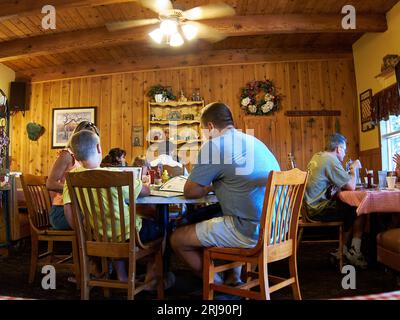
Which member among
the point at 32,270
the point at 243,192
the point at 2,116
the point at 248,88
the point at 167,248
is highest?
the point at 248,88

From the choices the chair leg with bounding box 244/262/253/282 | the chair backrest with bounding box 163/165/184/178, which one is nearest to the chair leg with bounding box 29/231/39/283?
the chair leg with bounding box 244/262/253/282

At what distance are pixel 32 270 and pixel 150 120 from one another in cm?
375

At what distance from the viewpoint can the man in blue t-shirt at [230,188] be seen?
1859 millimetres

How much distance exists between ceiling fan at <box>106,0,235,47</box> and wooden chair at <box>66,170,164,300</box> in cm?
212

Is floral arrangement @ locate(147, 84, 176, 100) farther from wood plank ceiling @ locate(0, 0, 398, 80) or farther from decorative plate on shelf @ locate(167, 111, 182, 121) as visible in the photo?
wood plank ceiling @ locate(0, 0, 398, 80)

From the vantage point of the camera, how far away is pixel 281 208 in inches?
72.5

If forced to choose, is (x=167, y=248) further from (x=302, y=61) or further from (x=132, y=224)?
(x=302, y=61)

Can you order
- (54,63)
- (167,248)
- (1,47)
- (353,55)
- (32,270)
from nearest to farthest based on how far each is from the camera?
(167,248) → (32,270) → (1,47) → (353,55) → (54,63)

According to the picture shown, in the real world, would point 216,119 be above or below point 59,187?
above

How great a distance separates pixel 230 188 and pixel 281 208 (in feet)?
0.94

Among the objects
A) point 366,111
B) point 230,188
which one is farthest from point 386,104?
point 230,188

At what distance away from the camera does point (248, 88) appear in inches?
240

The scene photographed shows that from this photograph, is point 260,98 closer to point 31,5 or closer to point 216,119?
point 31,5
